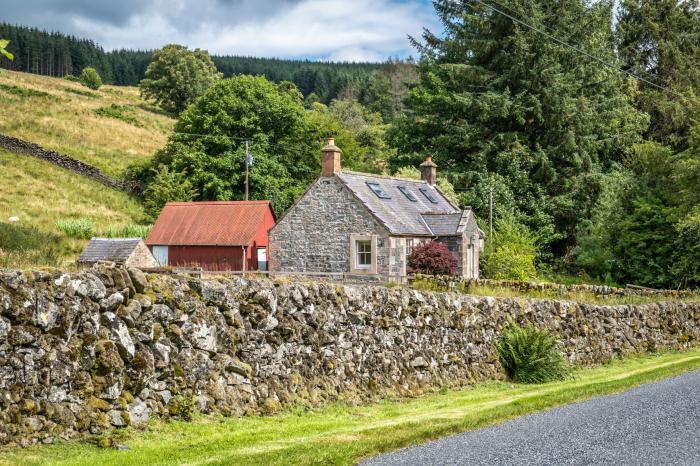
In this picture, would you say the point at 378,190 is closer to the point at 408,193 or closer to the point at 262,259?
the point at 408,193

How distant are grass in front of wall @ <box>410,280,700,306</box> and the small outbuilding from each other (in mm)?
12940

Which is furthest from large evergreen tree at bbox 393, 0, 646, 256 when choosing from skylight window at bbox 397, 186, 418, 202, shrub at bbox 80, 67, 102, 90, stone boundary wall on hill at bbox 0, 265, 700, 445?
shrub at bbox 80, 67, 102, 90

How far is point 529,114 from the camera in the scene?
A: 58125 mm

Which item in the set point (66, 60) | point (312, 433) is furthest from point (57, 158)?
point (66, 60)

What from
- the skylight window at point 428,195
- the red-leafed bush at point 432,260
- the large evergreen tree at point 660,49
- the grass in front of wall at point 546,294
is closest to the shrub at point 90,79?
the large evergreen tree at point 660,49

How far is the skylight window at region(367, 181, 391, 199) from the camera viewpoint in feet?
132

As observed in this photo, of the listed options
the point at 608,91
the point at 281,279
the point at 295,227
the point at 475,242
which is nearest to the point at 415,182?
the point at 475,242

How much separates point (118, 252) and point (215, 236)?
1545 cm

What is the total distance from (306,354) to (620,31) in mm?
62508

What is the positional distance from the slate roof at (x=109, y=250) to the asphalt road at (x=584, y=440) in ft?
75.6

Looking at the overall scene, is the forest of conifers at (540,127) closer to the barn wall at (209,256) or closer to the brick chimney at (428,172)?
the brick chimney at (428,172)

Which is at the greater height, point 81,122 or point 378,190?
point 81,122

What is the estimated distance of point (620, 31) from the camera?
221 ft

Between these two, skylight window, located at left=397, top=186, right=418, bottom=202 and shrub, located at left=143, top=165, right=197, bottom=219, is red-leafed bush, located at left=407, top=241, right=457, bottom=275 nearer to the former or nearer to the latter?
skylight window, located at left=397, top=186, right=418, bottom=202
